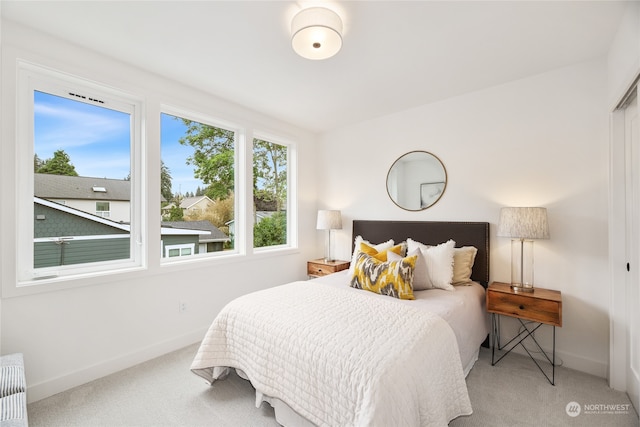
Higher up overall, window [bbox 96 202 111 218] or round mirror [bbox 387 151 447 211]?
round mirror [bbox 387 151 447 211]

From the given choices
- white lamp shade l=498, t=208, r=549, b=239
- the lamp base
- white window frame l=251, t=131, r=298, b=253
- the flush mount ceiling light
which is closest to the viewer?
the flush mount ceiling light

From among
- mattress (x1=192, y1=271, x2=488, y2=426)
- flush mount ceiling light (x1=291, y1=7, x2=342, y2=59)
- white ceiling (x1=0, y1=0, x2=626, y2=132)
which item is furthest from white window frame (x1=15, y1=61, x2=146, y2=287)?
flush mount ceiling light (x1=291, y1=7, x2=342, y2=59)

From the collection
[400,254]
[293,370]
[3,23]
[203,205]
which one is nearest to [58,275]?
[203,205]

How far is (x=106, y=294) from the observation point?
233cm

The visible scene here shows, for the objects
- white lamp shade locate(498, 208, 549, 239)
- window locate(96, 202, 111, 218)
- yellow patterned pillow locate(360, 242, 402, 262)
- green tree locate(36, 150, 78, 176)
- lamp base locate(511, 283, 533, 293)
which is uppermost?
green tree locate(36, 150, 78, 176)

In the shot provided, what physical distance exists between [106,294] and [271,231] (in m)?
1.94

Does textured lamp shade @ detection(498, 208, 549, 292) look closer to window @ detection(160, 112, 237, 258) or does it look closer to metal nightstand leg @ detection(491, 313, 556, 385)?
metal nightstand leg @ detection(491, 313, 556, 385)

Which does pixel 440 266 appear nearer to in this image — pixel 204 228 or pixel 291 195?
pixel 291 195

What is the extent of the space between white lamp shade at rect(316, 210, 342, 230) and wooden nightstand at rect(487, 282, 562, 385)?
1.88 metres

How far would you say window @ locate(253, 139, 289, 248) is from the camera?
3.71m

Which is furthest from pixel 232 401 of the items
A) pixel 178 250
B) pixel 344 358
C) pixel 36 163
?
pixel 36 163

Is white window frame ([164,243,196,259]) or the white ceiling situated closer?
the white ceiling

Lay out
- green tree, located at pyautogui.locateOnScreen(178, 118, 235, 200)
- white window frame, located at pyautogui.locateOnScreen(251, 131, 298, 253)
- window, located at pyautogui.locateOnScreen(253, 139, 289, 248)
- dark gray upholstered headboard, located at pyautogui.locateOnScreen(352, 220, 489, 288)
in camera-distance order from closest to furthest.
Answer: dark gray upholstered headboard, located at pyautogui.locateOnScreen(352, 220, 489, 288), green tree, located at pyautogui.locateOnScreen(178, 118, 235, 200), window, located at pyautogui.locateOnScreen(253, 139, 289, 248), white window frame, located at pyautogui.locateOnScreen(251, 131, 298, 253)

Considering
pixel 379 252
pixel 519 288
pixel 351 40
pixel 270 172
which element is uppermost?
pixel 351 40
